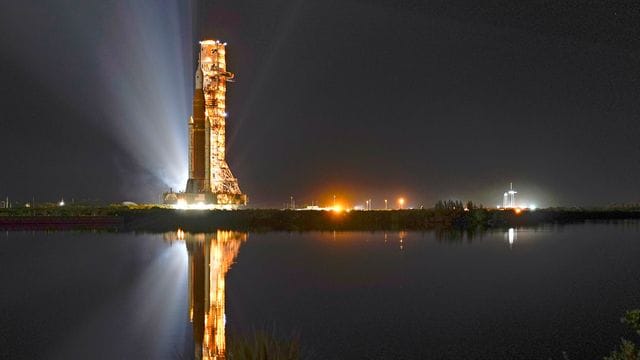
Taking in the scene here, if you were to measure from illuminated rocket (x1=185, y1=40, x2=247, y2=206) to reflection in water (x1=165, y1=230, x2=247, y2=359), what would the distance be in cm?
3033

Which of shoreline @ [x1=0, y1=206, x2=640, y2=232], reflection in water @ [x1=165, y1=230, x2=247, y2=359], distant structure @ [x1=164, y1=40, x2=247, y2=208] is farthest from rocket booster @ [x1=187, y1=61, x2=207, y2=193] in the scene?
reflection in water @ [x1=165, y1=230, x2=247, y2=359]

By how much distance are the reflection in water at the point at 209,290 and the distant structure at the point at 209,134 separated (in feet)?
98.8

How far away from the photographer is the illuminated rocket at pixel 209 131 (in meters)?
75.6

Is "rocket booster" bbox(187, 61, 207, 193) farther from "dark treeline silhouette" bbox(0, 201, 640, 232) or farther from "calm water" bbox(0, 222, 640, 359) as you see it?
"calm water" bbox(0, 222, 640, 359)

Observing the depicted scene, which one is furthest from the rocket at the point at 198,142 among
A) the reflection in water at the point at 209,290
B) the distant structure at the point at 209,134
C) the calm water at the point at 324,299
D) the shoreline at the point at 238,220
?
the calm water at the point at 324,299

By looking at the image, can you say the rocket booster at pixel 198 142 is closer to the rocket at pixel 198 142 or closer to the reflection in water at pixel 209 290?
the rocket at pixel 198 142

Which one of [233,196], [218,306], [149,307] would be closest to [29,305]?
[149,307]

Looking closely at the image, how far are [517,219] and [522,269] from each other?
4146 centimetres

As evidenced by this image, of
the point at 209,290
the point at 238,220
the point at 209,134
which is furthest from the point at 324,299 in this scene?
the point at 209,134

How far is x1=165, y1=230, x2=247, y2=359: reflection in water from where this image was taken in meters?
15.7

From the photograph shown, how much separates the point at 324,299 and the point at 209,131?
184 feet

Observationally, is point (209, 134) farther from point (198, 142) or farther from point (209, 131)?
point (198, 142)

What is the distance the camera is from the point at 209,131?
76.5 meters

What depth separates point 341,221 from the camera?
6181 cm
